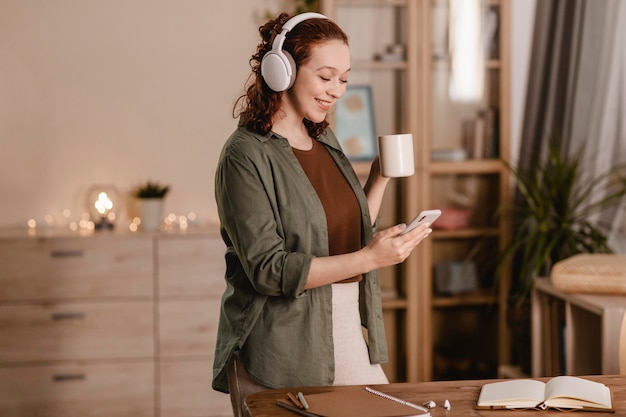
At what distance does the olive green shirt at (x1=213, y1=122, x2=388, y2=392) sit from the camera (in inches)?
66.6

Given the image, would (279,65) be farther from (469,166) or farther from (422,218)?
(469,166)

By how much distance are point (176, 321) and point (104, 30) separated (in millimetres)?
1464

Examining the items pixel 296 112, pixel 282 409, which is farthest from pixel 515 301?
pixel 282 409

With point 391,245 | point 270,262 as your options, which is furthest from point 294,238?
point 391,245

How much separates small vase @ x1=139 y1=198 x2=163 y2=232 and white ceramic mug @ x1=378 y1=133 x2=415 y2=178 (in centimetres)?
217

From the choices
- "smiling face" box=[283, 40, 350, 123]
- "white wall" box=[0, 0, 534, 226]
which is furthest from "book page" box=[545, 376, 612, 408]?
"white wall" box=[0, 0, 534, 226]

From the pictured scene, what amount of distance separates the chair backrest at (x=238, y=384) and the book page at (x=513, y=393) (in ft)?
1.58

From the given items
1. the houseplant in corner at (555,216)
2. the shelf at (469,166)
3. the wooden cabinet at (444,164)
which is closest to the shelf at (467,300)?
the wooden cabinet at (444,164)

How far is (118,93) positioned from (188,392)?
1.48 metres

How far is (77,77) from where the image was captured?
13.2ft

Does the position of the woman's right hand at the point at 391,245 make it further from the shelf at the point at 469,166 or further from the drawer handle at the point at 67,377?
the drawer handle at the point at 67,377

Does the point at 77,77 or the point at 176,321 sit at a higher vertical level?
the point at 77,77

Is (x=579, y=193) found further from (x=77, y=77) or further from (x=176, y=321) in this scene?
(x=77, y=77)

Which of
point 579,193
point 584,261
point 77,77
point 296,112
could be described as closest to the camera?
point 296,112
